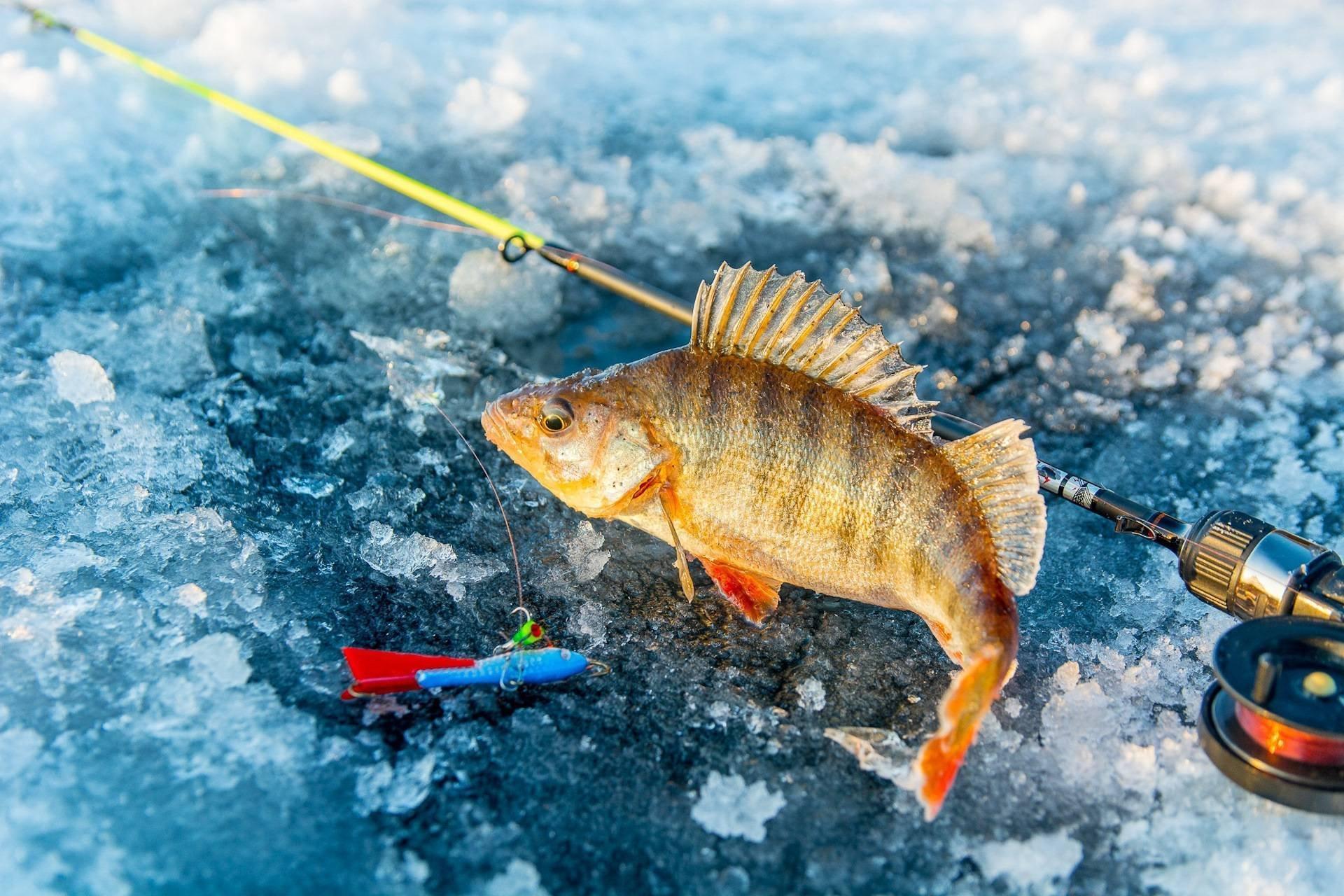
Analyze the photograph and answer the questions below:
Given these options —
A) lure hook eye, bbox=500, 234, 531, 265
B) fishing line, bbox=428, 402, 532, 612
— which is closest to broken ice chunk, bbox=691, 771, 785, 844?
fishing line, bbox=428, 402, 532, 612

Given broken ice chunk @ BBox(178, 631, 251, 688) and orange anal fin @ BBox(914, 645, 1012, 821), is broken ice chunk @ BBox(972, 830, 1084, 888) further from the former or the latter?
broken ice chunk @ BBox(178, 631, 251, 688)

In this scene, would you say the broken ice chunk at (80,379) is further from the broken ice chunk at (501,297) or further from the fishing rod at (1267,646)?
the fishing rod at (1267,646)

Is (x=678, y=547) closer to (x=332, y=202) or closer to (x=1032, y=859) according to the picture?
(x=1032, y=859)

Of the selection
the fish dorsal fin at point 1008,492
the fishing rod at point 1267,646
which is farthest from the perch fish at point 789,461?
the fishing rod at point 1267,646

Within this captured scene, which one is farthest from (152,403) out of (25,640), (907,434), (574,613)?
(907,434)

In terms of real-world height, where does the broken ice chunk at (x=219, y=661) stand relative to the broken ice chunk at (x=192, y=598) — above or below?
below

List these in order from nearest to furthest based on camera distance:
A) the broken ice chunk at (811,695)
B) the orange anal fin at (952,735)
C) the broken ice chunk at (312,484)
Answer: the orange anal fin at (952,735) → the broken ice chunk at (811,695) → the broken ice chunk at (312,484)

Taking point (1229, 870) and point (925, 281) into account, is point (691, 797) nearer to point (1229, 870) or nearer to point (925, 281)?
point (1229, 870)

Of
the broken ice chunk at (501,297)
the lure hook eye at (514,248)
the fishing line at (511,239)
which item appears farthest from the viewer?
the broken ice chunk at (501,297)
